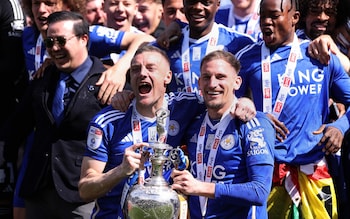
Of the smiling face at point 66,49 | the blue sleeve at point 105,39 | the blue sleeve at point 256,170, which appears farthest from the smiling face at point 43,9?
the blue sleeve at point 256,170

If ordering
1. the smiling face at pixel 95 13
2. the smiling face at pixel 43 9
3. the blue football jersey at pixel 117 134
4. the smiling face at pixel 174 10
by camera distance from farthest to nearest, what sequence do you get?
the smiling face at pixel 95 13, the smiling face at pixel 174 10, the smiling face at pixel 43 9, the blue football jersey at pixel 117 134

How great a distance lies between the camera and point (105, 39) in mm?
8086

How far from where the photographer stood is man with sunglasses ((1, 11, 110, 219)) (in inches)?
290

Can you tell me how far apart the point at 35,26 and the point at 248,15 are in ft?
6.03

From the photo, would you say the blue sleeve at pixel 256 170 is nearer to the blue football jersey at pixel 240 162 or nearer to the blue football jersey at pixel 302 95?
the blue football jersey at pixel 240 162

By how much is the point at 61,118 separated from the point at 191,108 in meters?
1.19

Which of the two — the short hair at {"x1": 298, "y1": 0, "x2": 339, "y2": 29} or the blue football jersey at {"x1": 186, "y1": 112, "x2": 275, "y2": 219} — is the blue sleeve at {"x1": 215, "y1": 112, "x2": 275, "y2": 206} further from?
the short hair at {"x1": 298, "y1": 0, "x2": 339, "y2": 29}

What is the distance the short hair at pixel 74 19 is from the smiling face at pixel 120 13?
1.18 m

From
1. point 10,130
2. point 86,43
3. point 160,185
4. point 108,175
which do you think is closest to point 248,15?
point 86,43

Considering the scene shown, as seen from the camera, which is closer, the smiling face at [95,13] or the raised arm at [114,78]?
the raised arm at [114,78]

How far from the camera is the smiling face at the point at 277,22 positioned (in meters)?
7.22

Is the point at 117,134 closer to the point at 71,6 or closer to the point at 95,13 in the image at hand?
the point at 71,6

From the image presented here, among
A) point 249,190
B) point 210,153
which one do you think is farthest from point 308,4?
point 249,190

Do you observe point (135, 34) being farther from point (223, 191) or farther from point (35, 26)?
point (223, 191)
